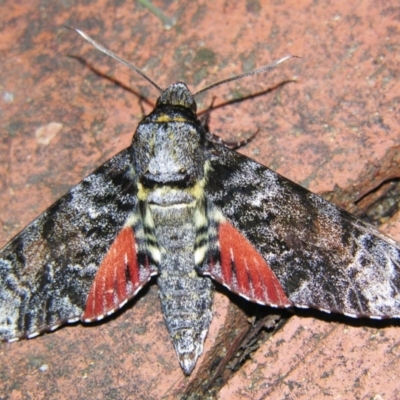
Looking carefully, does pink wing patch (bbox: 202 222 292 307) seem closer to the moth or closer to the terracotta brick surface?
the moth

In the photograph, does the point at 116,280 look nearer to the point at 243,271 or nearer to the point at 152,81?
the point at 243,271

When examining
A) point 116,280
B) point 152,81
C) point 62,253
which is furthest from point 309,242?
point 152,81

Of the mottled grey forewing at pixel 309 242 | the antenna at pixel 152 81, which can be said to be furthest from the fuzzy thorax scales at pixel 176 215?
the antenna at pixel 152 81

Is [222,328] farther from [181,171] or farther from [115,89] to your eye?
[115,89]

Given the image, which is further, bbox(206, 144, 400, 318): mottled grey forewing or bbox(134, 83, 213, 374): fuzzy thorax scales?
bbox(134, 83, 213, 374): fuzzy thorax scales

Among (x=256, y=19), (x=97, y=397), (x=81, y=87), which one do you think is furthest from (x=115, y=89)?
(x=97, y=397)

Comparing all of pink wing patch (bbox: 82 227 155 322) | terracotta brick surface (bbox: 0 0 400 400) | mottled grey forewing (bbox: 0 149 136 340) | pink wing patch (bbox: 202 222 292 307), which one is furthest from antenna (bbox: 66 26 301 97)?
pink wing patch (bbox: 82 227 155 322)

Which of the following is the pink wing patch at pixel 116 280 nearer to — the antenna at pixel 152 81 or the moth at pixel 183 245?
the moth at pixel 183 245

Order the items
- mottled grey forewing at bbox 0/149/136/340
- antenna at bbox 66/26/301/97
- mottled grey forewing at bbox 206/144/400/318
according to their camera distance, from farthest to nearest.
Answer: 1. antenna at bbox 66/26/301/97
2. mottled grey forewing at bbox 0/149/136/340
3. mottled grey forewing at bbox 206/144/400/318
